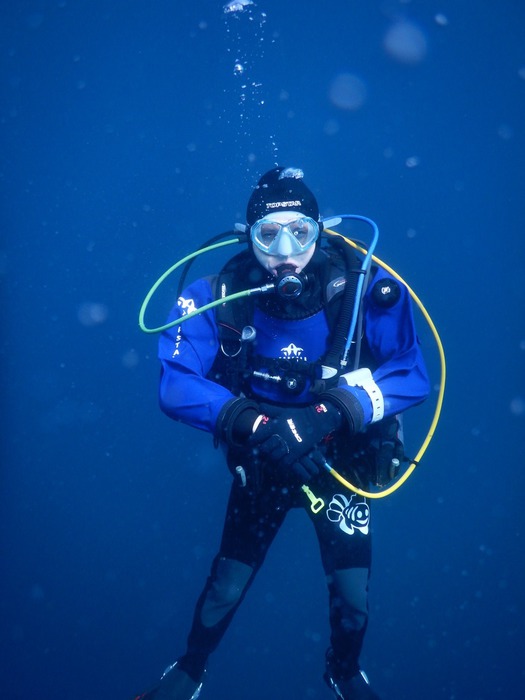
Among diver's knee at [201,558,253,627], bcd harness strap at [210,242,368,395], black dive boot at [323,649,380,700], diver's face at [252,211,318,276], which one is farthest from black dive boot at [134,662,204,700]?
diver's face at [252,211,318,276]

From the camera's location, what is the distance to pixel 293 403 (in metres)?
3.38

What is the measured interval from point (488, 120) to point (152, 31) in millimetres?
7830

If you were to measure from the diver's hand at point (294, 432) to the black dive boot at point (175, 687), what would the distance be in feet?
5.57

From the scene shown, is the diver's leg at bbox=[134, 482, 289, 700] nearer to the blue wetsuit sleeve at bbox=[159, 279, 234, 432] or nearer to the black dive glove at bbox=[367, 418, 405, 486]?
the black dive glove at bbox=[367, 418, 405, 486]

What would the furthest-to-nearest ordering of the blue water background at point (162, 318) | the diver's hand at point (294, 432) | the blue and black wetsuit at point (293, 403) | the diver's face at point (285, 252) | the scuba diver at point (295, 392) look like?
the blue water background at point (162, 318) < the diver's face at point (285, 252) < the blue and black wetsuit at point (293, 403) < the scuba diver at point (295, 392) < the diver's hand at point (294, 432)

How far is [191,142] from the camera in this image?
14.2 meters

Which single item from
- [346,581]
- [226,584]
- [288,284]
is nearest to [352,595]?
[346,581]

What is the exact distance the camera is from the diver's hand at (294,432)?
270 centimetres

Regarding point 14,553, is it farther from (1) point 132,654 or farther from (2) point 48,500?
(1) point 132,654

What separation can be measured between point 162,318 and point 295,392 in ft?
35.3

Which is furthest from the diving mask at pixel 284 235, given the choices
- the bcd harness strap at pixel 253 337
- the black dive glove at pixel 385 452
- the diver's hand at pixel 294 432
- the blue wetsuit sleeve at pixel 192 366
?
the black dive glove at pixel 385 452

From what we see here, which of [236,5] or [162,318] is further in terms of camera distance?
[162,318]

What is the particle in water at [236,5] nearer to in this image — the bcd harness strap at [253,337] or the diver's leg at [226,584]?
the bcd harness strap at [253,337]

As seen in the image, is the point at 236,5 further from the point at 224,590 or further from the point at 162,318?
the point at 224,590
